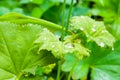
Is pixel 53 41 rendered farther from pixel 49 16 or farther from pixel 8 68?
pixel 49 16

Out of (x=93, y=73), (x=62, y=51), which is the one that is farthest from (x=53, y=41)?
(x=93, y=73)

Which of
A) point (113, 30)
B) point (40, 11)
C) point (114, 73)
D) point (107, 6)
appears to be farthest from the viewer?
point (107, 6)

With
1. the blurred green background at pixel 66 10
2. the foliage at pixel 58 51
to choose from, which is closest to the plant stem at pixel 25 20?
the foliage at pixel 58 51

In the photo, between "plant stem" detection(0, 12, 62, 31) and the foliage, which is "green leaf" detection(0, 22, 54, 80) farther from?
"plant stem" detection(0, 12, 62, 31)

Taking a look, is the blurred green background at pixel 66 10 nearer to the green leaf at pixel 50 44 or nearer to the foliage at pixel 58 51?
the foliage at pixel 58 51

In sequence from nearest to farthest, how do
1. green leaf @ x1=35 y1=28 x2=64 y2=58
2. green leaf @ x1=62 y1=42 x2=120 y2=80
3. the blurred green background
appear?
1. green leaf @ x1=35 y1=28 x2=64 y2=58
2. green leaf @ x1=62 y1=42 x2=120 y2=80
3. the blurred green background

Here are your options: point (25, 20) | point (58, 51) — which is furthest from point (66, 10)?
point (58, 51)

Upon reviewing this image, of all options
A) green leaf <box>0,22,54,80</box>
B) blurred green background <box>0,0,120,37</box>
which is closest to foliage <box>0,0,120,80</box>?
A: green leaf <box>0,22,54,80</box>
